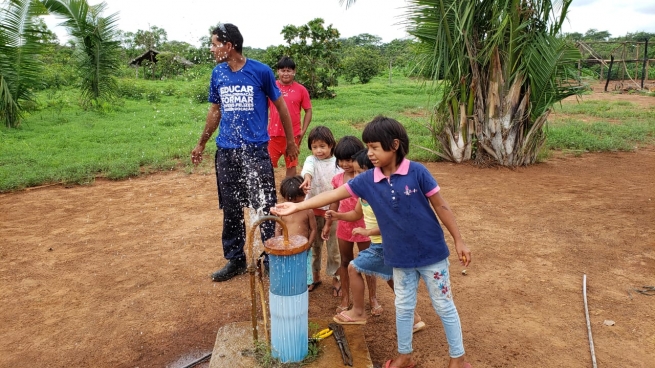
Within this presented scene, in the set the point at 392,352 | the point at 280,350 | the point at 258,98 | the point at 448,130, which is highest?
the point at 258,98

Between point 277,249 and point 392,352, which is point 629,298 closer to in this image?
point 392,352

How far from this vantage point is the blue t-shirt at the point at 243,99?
3.54 metres

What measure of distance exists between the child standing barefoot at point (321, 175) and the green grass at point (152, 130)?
407cm

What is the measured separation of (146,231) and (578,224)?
4333mm

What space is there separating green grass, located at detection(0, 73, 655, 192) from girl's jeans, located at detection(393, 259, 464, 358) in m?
5.25

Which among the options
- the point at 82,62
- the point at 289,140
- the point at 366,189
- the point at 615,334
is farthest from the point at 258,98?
the point at 82,62

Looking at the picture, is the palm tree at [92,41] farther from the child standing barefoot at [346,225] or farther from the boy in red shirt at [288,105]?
the child standing barefoot at [346,225]

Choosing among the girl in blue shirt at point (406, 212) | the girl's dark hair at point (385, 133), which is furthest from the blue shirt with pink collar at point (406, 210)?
the girl's dark hair at point (385, 133)

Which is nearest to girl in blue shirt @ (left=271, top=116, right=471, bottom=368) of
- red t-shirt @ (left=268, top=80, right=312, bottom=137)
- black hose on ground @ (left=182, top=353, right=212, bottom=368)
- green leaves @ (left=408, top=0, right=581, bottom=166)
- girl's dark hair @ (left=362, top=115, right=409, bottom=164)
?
girl's dark hair @ (left=362, top=115, right=409, bottom=164)

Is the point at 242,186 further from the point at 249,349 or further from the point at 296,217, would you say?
the point at 249,349

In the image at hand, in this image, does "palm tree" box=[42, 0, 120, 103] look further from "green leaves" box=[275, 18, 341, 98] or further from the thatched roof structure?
the thatched roof structure

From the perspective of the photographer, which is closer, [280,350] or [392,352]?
[280,350]

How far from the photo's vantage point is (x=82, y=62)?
39.5 feet

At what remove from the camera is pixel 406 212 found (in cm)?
242
